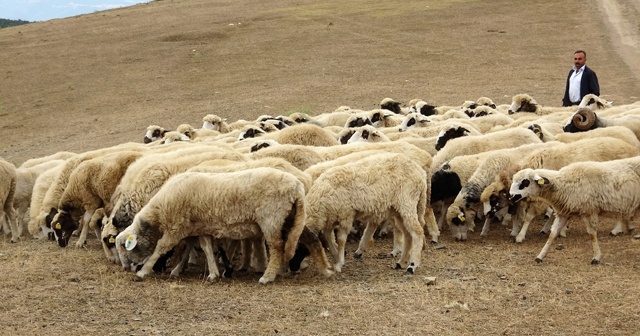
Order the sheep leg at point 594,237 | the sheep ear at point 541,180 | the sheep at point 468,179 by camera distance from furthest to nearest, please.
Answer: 1. the sheep at point 468,179
2. the sheep ear at point 541,180
3. the sheep leg at point 594,237

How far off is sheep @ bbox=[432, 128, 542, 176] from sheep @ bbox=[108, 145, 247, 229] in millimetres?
3495

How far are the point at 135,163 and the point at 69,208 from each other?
1470 mm

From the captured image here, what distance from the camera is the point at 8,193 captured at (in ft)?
44.7

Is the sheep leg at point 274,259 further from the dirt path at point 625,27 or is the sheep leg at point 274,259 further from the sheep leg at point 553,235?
the dirt path at point 625,27

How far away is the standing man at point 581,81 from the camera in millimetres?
18875

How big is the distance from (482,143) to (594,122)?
227 cm

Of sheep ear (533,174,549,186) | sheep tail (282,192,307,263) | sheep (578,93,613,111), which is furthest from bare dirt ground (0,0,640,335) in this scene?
sheep (578,93,613,111)

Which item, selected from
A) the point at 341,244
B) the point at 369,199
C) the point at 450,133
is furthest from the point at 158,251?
the point at 450,133

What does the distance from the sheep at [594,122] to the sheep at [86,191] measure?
7.63 metres

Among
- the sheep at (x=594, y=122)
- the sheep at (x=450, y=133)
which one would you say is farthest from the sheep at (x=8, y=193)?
the sheep at (x=594, y=122)

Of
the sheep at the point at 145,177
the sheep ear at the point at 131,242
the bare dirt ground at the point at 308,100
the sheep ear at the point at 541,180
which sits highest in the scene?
the sheep at the point at 145,177

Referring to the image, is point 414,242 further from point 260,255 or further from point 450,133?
point 450,133

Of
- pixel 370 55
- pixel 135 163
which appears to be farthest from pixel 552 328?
pixel 370 55

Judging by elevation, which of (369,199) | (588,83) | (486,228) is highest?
(369,199)
